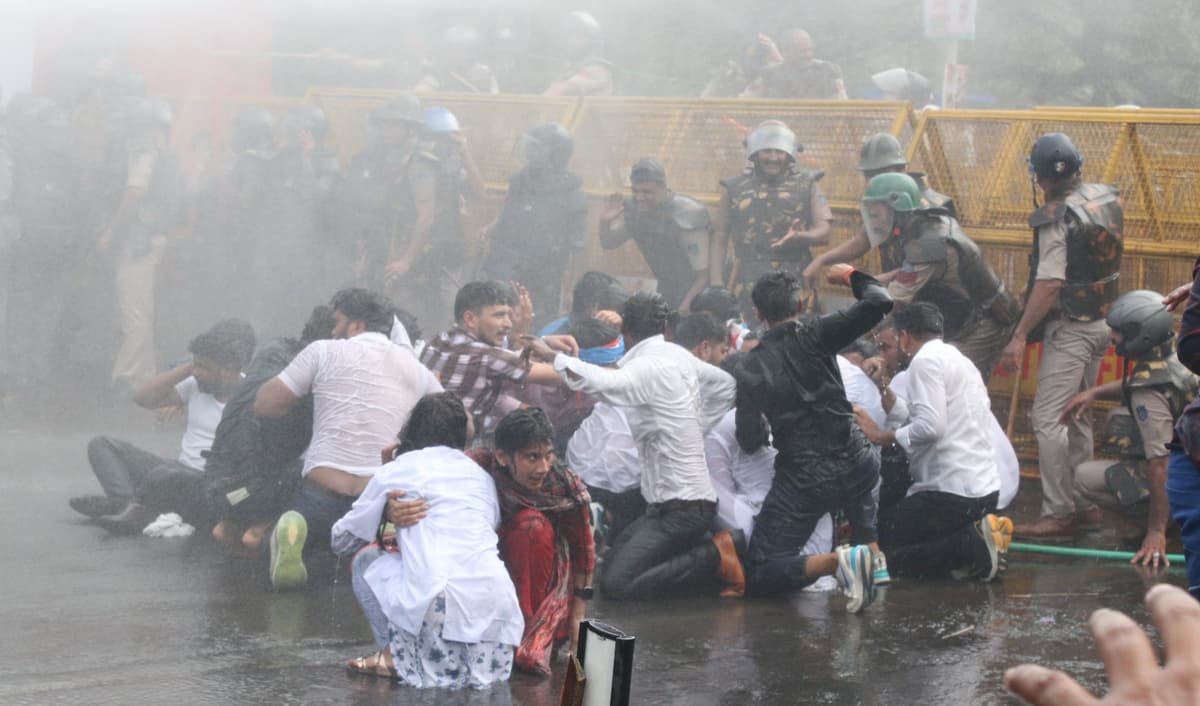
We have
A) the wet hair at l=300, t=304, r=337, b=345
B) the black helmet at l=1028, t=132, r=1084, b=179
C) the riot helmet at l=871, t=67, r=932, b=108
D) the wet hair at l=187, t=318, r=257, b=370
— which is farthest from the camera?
the riot helmet at l=871, t=67, r=932, b=108

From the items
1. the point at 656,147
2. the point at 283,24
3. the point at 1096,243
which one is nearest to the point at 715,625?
the point at 1096,243

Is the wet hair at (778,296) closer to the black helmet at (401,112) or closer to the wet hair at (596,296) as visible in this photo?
the wet hair at (596,296)

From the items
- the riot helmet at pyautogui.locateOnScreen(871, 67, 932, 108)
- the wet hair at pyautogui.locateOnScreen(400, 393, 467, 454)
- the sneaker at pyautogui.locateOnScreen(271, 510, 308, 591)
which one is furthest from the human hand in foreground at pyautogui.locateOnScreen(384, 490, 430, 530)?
the riot helmet at pyautogui.locateOnScreen(871, 67, 932, 108)

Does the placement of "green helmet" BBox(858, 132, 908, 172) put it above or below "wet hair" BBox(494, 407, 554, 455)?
above

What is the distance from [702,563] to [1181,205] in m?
4.14

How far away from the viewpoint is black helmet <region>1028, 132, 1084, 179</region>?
289 inches

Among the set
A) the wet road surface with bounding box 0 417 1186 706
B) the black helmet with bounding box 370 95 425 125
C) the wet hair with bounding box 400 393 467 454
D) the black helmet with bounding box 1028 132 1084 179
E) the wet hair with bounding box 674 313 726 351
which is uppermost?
the black helmet with bounding box 370 95 425 125

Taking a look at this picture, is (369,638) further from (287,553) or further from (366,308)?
(366,308)

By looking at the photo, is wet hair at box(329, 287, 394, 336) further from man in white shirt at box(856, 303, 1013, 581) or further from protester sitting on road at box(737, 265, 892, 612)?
man in white shirt at box(856, 303, 1013, 581)

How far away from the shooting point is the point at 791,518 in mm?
6023

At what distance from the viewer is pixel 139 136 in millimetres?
11297

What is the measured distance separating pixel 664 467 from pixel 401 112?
6003 millimetres

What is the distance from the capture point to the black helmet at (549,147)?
9906 mm

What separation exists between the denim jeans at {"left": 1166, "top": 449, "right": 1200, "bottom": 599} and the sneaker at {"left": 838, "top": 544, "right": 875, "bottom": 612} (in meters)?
2.56
